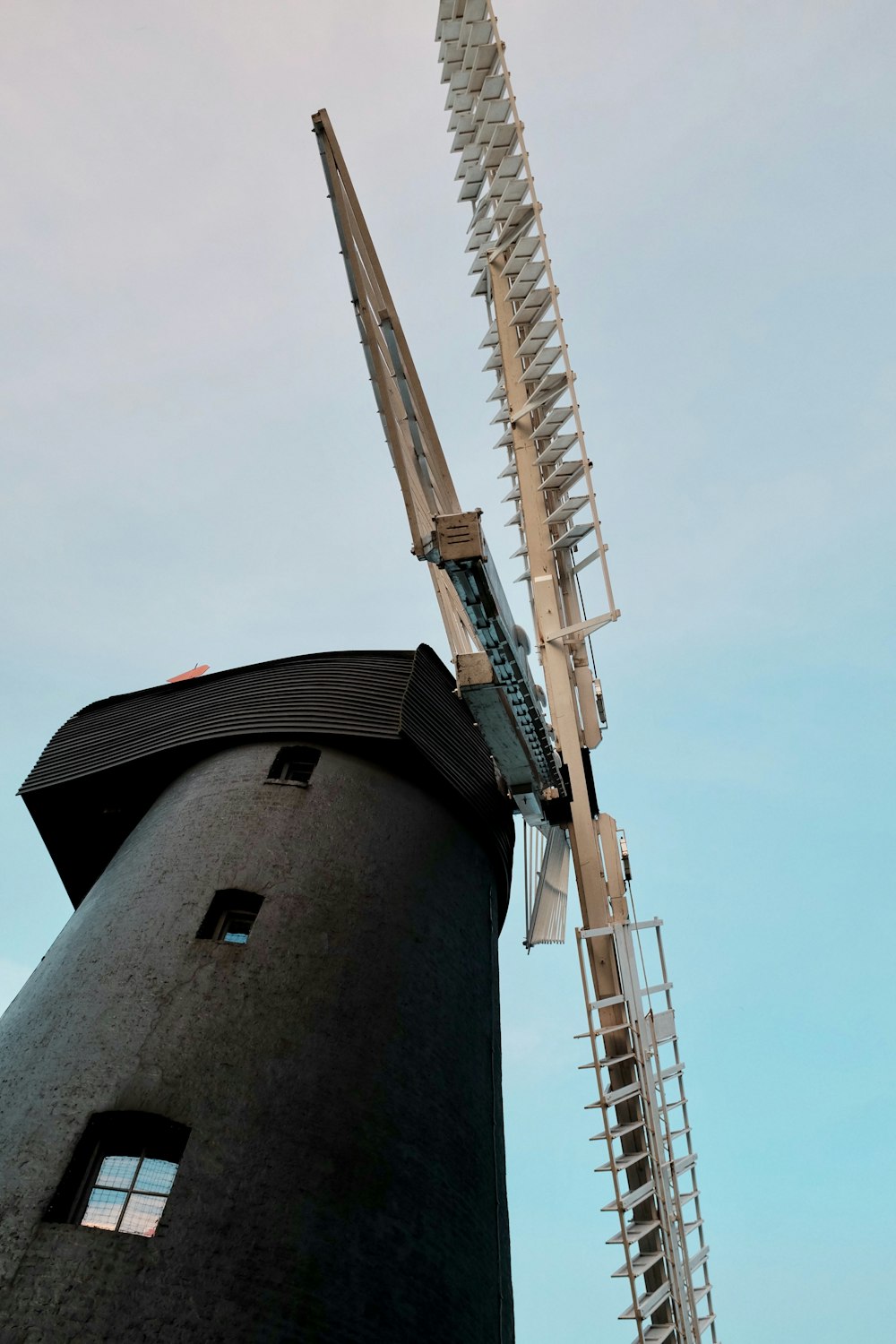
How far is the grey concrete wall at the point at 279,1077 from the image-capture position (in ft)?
38.4

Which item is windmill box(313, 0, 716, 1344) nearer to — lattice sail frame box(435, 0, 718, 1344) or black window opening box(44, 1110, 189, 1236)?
lattice sail frame box(435, 0, 718, 1344)

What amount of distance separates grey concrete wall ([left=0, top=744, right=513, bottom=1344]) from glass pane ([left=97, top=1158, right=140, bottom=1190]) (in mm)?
562

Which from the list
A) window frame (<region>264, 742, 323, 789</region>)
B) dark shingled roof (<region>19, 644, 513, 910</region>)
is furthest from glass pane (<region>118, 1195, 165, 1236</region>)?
dark shingled roof (<region>19, 644, 513, 910</region>)

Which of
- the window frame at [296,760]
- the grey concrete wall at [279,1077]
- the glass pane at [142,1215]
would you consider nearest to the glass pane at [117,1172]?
the glass pane at [142,1215]

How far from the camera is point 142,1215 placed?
1236cm

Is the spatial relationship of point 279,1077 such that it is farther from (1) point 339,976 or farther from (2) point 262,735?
(2) point 262,735

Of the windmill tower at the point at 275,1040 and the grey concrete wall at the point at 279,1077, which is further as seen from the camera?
the windmill tower at the point at 275,1040

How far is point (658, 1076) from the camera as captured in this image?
17203 millimetres

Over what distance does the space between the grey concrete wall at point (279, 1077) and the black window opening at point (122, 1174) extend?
0.23 meters

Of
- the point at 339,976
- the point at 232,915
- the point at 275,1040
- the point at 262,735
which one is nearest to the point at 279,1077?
the point at 275,1040

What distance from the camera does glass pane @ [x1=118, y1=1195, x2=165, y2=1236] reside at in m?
12.2

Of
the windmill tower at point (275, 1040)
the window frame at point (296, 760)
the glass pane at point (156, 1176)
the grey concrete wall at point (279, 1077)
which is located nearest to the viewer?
the grey concrete wall at point (279, 1077)

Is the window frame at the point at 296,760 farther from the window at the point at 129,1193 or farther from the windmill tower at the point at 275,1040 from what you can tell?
the window at the point at 129,1193

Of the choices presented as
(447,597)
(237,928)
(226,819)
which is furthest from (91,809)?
(447,597)
